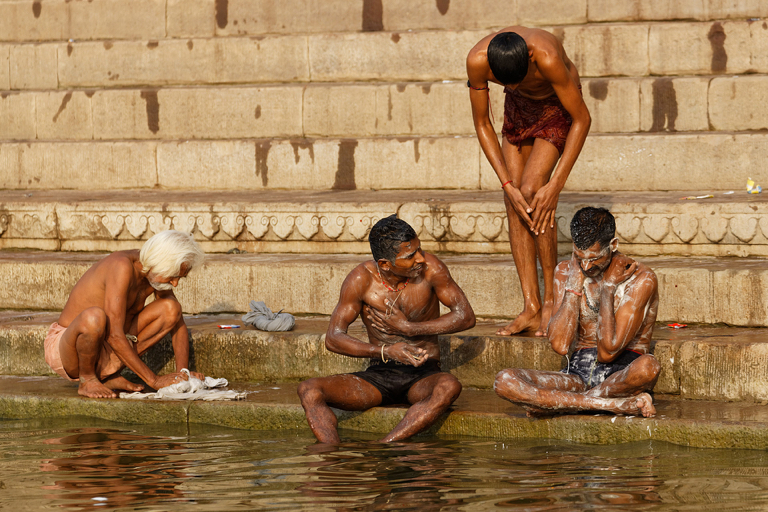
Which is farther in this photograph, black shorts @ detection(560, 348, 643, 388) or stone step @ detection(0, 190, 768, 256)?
stone step @ detection(0, 190, 768, 256)

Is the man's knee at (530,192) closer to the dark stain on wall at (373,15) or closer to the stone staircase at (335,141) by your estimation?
the stone staircase at (335,141)

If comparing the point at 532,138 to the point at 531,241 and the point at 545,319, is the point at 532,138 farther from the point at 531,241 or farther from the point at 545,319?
the point at 545,319

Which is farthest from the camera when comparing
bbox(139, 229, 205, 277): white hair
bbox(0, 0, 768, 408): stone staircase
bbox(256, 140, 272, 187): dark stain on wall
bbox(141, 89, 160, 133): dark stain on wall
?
bbox(141, 89, 160, 133): dark stain on wall

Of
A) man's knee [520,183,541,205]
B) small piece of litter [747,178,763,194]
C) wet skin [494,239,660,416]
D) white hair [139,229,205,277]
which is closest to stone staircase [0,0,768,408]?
small piece of litter [747,178,763,194]

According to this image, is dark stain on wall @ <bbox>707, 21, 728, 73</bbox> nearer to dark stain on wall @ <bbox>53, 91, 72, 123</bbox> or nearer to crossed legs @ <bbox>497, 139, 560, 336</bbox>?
crossed legs @ <bbox>497, 139, 560, 336</bbox>

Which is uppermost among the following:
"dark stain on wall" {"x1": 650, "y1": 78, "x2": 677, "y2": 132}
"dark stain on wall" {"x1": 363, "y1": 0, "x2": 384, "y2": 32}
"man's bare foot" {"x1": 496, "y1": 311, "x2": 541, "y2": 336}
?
"dark stain on wall" {"x1": 363, "y1": 0, "x2": 384, "y2": 32}

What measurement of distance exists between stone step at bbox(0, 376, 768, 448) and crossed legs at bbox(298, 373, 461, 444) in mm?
94

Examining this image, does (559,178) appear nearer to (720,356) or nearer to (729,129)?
(720,356)

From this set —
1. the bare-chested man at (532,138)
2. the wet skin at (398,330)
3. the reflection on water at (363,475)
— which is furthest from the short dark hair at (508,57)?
the reflection on water at (363,475)

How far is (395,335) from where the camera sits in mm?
6551

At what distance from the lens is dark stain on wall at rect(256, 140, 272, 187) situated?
1008cm

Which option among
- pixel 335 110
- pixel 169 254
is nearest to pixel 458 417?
pixel 169 254

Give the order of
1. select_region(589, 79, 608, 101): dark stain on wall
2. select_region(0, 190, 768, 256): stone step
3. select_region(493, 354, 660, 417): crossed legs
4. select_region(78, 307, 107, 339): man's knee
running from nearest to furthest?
select_region(493, 354, 660, 417): crossed legs → select_region(78, 307, 107, 339): man's knee → select_region(0, 190, 768, 256): stone step → select_region(589, 79, 608, 101): dark stain on wall

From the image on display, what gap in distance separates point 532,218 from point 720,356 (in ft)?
4.58
